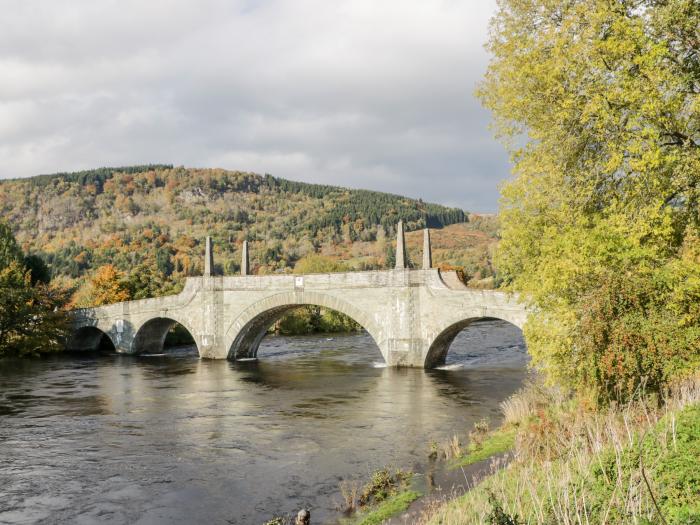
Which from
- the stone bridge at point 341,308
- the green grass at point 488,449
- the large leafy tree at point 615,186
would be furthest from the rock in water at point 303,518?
the stone bridge at point 341,308

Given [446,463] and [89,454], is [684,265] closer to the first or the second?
[446,463]

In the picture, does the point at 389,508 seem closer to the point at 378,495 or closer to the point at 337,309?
the point at 378,495

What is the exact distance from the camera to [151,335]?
47.4 meters

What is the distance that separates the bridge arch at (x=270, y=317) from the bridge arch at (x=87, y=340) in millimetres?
15517

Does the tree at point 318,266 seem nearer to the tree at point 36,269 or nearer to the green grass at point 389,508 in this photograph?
the tree at point 36,269

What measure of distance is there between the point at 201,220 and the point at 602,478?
148 meters

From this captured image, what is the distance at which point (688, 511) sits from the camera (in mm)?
7066

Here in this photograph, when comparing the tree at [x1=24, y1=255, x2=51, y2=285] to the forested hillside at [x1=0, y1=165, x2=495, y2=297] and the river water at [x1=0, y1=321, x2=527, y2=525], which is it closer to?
the river water at [x1=0, y1=321, x2=527, y2=525]

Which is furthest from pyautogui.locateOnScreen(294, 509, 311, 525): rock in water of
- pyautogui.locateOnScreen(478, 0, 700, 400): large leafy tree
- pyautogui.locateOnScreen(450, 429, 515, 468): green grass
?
pyautogui.locateOnScreen(478, 0, 700, 400): large leafy tree

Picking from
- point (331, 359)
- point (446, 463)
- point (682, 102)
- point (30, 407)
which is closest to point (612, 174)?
point (682, 102)

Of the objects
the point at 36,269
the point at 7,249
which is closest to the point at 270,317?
the point at 7,249

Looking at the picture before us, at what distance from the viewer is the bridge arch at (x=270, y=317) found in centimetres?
3409

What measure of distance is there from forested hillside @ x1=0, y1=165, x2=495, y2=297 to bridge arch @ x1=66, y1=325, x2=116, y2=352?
1481 inches

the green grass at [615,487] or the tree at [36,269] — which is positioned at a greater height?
the tree at [36,269]
